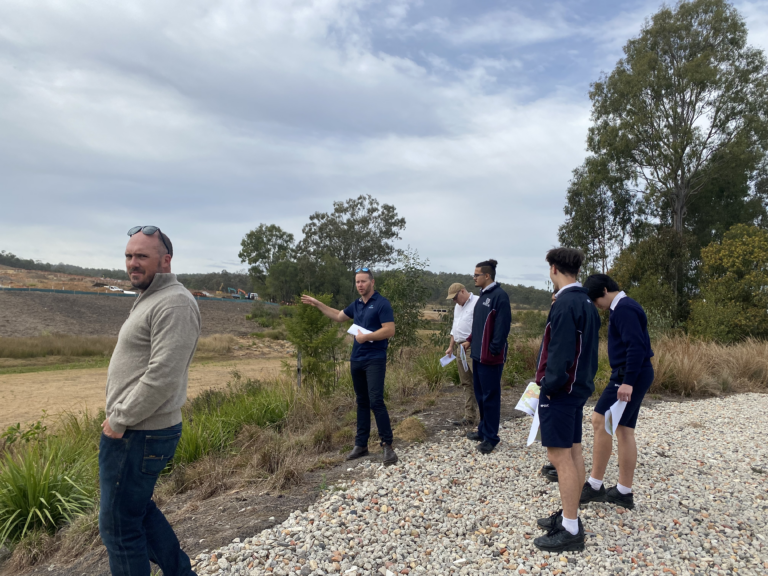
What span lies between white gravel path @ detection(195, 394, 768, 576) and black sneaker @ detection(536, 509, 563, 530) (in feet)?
0.27

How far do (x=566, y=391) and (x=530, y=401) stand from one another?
0.81 m

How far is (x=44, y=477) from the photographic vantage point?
4.38 meters

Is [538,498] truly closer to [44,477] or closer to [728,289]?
[44,477]

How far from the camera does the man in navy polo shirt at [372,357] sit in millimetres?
4805

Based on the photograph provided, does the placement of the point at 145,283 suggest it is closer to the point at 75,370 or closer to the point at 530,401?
the point at 530,401

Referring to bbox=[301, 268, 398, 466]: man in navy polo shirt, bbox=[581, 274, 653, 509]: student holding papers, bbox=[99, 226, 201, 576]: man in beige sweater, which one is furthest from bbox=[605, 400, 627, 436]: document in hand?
bbox=[99, 226, 201, 576]: man in beige sweater

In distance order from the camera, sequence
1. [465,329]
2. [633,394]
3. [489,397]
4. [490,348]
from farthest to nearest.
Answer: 1. [465,329]
2. [489,397]
3. [490,348]
4. [633,394]

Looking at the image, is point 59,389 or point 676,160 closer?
point 59,389

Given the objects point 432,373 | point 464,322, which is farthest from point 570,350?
point 432,373

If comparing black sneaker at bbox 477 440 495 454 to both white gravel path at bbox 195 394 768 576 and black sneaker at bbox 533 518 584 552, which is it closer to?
white gravel path at bbox 195 394 768 576

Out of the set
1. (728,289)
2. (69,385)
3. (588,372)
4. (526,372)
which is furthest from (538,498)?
(69,385)

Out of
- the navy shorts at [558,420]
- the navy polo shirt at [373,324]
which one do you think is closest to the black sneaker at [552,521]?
the navy shorts at [558,420]

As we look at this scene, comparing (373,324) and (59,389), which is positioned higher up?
(373,324)

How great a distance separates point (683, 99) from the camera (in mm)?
23250
